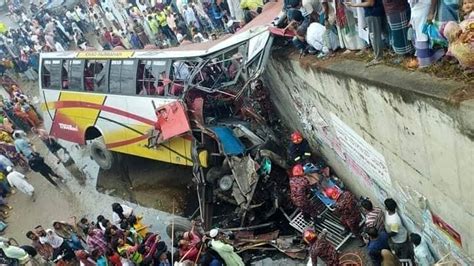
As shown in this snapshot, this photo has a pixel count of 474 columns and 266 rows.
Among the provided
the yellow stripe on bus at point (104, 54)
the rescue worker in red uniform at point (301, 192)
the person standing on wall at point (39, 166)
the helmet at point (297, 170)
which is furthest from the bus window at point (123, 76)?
the rescue worker in red uniform at point (301, 192)

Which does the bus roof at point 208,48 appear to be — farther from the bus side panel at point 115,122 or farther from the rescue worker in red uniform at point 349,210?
the rescue worker in red uniform at point 349,210

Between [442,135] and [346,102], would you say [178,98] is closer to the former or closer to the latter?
[346,102]

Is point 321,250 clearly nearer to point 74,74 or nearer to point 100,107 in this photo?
point 100,107

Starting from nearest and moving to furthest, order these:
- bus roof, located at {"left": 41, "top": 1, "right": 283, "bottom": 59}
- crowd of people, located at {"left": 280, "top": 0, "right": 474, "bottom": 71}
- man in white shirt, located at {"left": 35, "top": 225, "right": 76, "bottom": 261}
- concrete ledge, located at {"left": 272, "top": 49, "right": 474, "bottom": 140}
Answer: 1. concrete ledge, located at {"left": 272, "top": 49, "right": 474, "bottom": 140}
2. crowd of people, located at {"left": 280, "top": 0, "right": 474, "bottom": 71}
3. bus roof, located at {"left": 41, "top": 1, "right": 283, "bottom": 59}
4. man in white shirt, located at {"left": 35, "top": 225, "right": 76, "bottom": 261}

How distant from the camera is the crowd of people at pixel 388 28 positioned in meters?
5.00

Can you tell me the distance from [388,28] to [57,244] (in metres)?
6.90

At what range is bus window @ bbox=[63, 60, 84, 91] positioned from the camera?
1162cm

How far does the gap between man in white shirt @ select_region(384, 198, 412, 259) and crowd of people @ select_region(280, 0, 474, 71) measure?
198cm

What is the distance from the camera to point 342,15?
23.6 feet

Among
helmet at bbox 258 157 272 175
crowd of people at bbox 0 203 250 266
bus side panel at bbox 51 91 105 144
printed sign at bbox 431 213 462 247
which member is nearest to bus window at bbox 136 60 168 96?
bus side panel at bbox 51 91 105 144

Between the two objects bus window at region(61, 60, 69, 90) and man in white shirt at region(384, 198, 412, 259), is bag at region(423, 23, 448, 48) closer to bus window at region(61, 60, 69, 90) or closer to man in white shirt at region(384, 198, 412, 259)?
man in white shirt at region(384, 198, 412, 259)

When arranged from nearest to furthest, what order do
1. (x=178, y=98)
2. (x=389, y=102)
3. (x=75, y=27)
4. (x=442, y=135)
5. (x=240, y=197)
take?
(x=442, y=135)
(x=389, y=102)
(x=240, y=197)
(x=178, y=98)
(x=75, y=27)

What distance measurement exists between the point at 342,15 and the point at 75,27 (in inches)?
629

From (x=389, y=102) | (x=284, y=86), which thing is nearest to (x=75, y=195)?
(x=284, y=86)
